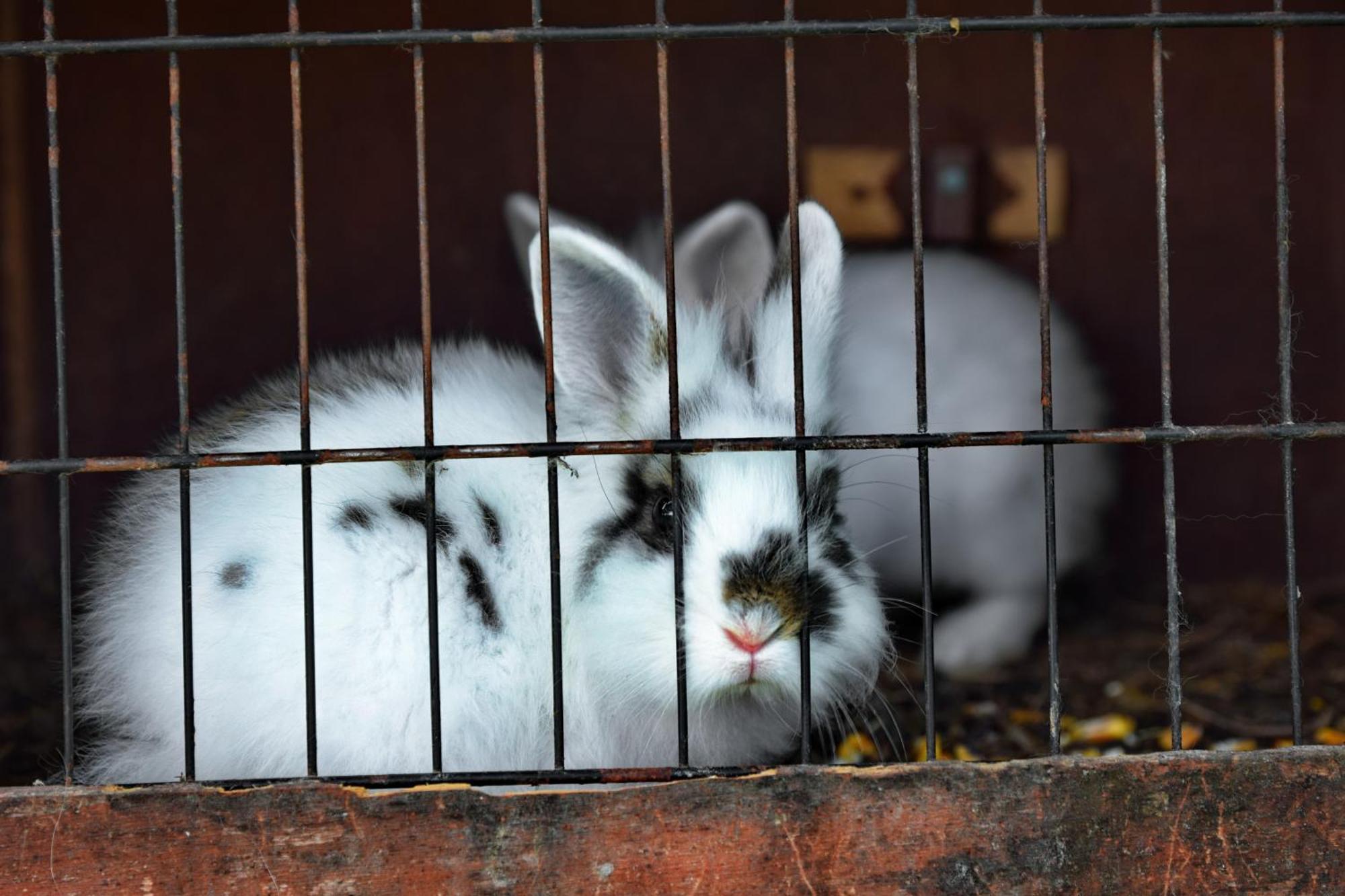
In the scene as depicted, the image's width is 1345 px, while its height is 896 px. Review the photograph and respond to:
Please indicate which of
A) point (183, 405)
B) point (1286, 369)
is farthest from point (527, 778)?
point (1286, 369)

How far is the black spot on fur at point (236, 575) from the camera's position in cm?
207

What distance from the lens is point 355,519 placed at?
6.84 feet

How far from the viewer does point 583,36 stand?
176cm

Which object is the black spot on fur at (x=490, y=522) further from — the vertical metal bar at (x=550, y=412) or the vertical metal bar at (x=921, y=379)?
the vertical metal bar at (x=921, y=379)

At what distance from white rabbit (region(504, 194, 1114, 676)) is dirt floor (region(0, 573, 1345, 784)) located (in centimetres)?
16

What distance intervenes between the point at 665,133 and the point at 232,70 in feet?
7.62

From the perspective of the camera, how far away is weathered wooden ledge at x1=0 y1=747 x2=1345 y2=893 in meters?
1.71

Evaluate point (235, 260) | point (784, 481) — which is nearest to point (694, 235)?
point (784, 481)

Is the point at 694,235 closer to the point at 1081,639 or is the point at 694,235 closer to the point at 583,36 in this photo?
the point at 583,36

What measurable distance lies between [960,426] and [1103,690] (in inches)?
27.3

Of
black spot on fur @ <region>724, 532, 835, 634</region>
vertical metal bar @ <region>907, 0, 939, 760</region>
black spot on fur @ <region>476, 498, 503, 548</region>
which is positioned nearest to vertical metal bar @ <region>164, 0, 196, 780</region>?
black spot on fur @ <region>476, 498, 503, 548</region>

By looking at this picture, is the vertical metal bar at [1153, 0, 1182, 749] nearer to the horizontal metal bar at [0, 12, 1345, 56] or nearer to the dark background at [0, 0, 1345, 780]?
the horizontal metal bar at [0, 12, 1345, 56]

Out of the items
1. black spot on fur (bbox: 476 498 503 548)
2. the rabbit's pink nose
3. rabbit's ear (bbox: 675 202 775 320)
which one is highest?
rabbit's ear (bbox: 675 202 775 320)

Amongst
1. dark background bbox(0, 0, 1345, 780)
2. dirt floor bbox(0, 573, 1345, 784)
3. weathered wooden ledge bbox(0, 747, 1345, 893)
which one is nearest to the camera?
weathered wooden ledge bbox(0, 747, 1345, 893)
